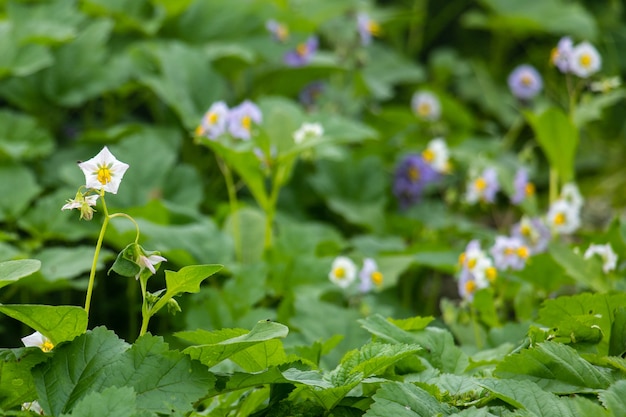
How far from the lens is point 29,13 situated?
2.99 m

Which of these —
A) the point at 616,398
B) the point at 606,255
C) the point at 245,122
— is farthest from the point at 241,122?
the point at 616,398

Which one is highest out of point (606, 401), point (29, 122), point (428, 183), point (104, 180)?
point (104, 180)

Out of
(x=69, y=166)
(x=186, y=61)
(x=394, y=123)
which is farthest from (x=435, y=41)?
(x=69, y=166)

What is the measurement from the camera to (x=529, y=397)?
3.77 ft

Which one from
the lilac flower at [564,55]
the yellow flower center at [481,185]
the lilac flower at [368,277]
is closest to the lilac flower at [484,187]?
the yellow flower center at [481,185]

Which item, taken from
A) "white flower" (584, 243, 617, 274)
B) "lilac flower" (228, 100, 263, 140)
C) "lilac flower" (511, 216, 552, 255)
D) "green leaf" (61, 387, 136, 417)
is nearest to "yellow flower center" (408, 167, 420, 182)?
"lilac flower" (511, 216, 552, 255)

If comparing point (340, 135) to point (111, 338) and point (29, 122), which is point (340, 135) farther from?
point (111, 338)

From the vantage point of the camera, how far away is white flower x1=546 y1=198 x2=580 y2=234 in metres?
2.34

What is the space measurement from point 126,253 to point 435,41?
3.55 meters

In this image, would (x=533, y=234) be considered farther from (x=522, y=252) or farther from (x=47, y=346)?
(x=47, y=346)

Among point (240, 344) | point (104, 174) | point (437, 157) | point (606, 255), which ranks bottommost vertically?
point (437, 157)

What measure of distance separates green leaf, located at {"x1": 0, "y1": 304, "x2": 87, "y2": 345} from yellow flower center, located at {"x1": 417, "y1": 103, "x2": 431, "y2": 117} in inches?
95.1

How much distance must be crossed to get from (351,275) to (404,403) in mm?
1112

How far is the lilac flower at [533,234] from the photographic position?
230 cm
